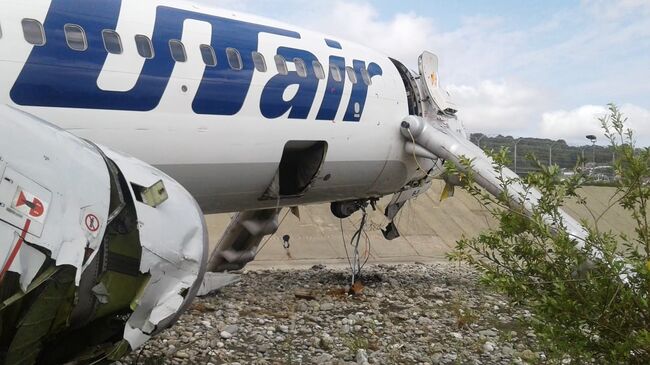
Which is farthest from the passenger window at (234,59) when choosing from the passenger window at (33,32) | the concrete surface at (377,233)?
the concrete surface at (377,233)

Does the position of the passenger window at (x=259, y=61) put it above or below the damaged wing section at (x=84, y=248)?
above

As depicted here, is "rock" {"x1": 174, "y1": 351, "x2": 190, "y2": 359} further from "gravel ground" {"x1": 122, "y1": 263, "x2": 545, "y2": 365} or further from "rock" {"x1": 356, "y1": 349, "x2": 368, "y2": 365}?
"rock" {"x1": 356, "y1": 349, "x2": 368, "y2": 365}

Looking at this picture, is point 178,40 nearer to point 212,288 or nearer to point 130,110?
point 130,110

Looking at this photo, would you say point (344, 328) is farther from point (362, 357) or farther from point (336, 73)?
point (336, 73)

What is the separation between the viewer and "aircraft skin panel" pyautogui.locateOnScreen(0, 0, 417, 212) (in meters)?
6.52

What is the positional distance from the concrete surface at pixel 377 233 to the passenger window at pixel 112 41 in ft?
30.8

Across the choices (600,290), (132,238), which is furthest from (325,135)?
(600,290)

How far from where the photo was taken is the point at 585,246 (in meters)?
4.09

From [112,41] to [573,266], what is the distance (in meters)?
5.21

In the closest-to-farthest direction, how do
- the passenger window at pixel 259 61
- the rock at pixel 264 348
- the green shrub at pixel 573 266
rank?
the green shrub at pixel 573 266
the rock at pixel 264 348
the passenger window at pixel 259 61

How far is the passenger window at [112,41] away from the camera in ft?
22.9

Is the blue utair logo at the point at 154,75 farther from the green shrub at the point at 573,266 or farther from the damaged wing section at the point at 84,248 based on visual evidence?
the green shrub at the point at 573,266

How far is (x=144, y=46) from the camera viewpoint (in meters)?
7.34

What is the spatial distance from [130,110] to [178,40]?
1.19 m
